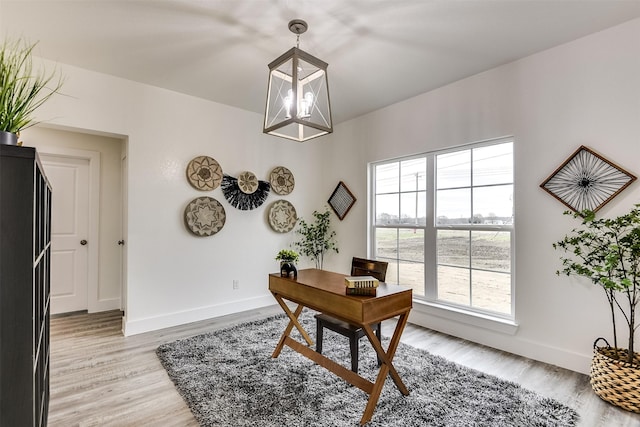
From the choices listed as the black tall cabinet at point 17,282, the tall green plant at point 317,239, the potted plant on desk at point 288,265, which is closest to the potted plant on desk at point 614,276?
the potted plant on desk at point 288,265

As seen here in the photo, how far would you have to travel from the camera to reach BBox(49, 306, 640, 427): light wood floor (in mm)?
1939

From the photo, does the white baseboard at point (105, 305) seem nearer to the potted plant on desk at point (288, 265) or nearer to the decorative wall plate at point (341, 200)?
the potted plant on desk at point (288, 265)

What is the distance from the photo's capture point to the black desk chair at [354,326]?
7.37 feet

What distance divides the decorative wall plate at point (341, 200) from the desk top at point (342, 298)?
2.02 metres

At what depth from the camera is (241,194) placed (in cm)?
411

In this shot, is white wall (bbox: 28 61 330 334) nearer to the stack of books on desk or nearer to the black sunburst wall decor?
the black sunburst wall decor

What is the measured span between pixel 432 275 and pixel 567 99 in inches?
81.9

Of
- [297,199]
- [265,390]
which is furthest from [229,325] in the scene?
[297,199]

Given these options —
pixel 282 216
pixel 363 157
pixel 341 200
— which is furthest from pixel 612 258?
pixel 282 216

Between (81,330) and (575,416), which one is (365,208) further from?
(81,330)

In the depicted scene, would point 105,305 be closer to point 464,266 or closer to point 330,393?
point 330,393

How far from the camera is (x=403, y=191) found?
3908 mm

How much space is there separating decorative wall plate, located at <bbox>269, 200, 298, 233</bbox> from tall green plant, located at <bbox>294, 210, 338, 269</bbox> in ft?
0.60

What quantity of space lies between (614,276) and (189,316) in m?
4.07
